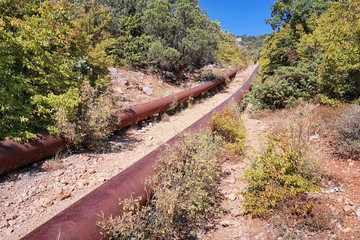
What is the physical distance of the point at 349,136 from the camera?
4.76m

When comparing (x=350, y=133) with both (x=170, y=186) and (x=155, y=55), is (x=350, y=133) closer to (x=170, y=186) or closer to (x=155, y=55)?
(x=170, y=186)

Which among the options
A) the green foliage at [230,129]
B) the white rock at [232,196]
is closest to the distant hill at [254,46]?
the green foliage at [230,129]

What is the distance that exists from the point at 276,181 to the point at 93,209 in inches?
116

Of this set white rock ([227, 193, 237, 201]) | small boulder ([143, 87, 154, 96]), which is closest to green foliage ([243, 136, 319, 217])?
white rock ([227, 193, 237, 201])

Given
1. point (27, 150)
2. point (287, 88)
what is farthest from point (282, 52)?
point (27, 150)

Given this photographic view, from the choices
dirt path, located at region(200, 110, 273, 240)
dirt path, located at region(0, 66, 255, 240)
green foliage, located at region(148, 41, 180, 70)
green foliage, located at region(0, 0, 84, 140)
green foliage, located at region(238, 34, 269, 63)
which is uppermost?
green foliage, located at region(238, 34, 269, 63)

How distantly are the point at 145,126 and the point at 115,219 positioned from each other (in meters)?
6.35

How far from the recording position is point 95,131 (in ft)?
20.3

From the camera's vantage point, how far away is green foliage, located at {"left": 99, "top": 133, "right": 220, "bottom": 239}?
2787mm

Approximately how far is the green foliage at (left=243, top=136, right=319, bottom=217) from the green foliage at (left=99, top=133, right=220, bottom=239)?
2.41 feet

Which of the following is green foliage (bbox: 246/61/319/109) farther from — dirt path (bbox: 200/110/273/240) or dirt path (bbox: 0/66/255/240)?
dirt path (bbox: 0/66/255/240)

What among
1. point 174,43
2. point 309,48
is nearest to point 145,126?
point 309,48

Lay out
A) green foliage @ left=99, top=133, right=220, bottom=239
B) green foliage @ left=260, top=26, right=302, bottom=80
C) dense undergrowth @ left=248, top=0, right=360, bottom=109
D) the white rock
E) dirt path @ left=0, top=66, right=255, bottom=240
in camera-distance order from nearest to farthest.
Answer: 1. green foliage @ left=99, top=133, right=220, bottom=239
2. dirt path @ left=0, top=66, right=255, bottom=240
3. the white rock
4. dense undergrowth @ left=248, top=0, right=360, bottom=109
5. green foliage @ left=260, top=26, right=302, bottom=80

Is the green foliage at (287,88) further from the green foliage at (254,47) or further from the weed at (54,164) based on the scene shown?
the green foliage at (254,47)
